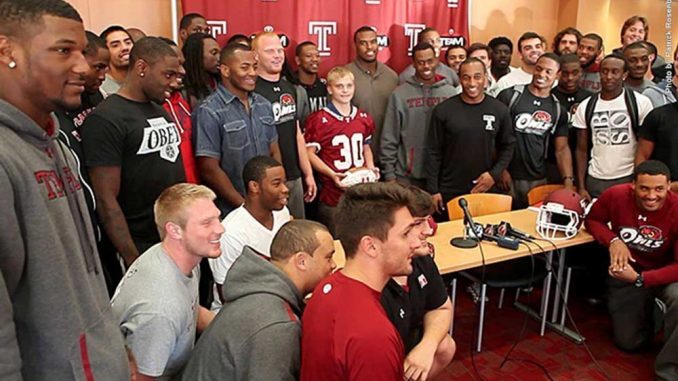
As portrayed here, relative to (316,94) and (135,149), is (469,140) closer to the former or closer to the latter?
(316,94)

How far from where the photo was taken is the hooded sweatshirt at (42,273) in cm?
105

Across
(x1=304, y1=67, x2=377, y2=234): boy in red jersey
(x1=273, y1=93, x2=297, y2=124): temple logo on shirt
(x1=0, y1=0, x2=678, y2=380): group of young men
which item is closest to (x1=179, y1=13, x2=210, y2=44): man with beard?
(x1=0, y1=0, x2=678, y2=380): group of young men

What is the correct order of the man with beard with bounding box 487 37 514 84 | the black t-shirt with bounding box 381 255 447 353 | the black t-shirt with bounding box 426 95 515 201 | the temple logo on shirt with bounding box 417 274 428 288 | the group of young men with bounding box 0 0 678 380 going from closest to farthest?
1. the group of young men with bounding box 0 0 678 380
2. the black t-shirt with bounding box 381 255 447 353
3. the temple logo on shirt with bounding box 417 274 428 288
4. the black t-shirt with bounding box 426 95 515 201
5. the man with beard with bounding box 487 37 514 84

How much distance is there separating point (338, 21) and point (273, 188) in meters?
2.93

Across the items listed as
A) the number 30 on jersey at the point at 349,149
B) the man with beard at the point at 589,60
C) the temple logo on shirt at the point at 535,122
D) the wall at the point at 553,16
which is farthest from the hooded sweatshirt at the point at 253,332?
the wall at the point at 553,16

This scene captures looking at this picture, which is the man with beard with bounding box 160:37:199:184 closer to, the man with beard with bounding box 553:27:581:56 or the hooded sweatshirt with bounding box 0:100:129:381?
the hooded sweatshirt with bounding box 0:100:129:381

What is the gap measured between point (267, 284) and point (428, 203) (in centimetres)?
59

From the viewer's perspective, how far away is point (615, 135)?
4090 millimetres

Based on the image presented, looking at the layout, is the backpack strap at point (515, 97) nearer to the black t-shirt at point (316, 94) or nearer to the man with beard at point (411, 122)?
the man with beard at point (411, 122)

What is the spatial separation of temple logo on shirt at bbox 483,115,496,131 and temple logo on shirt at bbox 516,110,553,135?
32 centimetres

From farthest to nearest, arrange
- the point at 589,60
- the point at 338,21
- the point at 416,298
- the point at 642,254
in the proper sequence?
1. the point at 338,21
2. the point at 589,60
3. the point at 642,254
4. the point at 416,298

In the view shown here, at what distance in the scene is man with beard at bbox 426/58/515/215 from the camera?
13.5 ft

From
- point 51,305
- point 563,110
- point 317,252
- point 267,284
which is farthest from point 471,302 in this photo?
point 51,305

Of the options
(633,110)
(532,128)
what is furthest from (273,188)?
(633,110)
